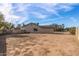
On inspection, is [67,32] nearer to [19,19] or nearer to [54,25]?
[54,25]

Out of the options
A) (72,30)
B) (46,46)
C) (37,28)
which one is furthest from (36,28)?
(72,30)

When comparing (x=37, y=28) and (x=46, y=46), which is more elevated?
(x=37, y=28)

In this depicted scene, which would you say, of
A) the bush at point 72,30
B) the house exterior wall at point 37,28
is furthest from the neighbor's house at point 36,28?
the bush at point 72,30

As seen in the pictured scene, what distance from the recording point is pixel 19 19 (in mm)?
1135

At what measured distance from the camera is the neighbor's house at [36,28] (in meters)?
1.13

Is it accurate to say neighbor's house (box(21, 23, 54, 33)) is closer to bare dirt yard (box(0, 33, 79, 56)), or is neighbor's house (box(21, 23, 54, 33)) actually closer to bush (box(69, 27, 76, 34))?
bare dirt yard (box(0, 33, 79, 56))

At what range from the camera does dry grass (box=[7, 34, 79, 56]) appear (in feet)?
3.71

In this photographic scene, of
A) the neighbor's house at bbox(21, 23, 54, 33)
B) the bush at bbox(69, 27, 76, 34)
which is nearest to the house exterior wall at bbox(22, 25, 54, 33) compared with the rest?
the neighbor's house at bbox(21, 23, 54, 33)

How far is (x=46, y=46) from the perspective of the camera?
44.6 inches

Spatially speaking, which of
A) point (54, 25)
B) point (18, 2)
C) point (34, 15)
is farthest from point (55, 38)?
point (18, 2)

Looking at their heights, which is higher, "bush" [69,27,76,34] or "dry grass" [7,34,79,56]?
"bush" [69,27,76,34]

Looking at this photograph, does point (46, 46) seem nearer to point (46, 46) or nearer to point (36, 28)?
point (46, 46)

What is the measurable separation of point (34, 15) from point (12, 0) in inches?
9.3

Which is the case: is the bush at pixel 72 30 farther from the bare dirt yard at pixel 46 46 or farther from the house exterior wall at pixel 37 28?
the house exterior wall at pixel 37 28
